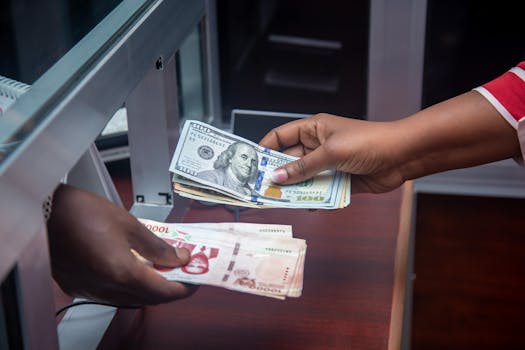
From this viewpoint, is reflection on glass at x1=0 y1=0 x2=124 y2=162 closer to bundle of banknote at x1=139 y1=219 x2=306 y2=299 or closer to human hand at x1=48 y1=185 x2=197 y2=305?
human hand at x1=48 y1=185 x2=197 y2=305

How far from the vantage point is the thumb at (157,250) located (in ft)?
3.44

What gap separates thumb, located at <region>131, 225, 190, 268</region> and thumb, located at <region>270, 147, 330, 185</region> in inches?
13.9

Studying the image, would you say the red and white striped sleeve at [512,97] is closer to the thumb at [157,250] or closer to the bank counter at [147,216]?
the bank counter at [147,216]

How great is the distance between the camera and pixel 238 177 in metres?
1.49

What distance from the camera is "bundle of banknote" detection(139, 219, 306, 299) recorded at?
1.15 m

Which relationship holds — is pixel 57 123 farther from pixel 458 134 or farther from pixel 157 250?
pixel 458 134

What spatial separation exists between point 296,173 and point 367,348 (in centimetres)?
39

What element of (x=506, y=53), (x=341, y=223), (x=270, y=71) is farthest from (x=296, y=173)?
(x=506, y=53)

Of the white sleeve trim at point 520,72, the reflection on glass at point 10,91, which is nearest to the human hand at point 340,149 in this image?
the white sleeve trim at point 520,72

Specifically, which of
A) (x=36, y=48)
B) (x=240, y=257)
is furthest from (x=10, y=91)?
(x=240, y=257)

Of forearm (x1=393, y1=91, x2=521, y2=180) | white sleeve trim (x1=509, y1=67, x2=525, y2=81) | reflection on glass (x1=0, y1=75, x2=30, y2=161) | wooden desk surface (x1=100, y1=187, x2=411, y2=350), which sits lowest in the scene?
wooden desk surface (x1=100, y1=187, x2=411, y2=350)

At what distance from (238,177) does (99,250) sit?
55 cm

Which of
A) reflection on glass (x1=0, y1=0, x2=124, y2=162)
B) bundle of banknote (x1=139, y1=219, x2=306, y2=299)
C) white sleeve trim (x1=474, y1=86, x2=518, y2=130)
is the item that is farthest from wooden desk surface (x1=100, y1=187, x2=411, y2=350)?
reflection on glass (x1=0, y1=0, x2=124, y2=162)

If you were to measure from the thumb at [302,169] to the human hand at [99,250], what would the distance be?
1.44ft
